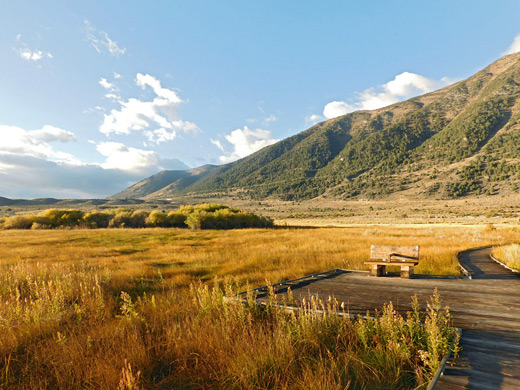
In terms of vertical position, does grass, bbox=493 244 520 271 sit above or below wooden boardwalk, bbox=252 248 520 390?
below

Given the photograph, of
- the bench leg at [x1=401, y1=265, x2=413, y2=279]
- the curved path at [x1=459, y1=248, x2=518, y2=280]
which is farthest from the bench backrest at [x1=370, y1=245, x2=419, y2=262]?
the curved path at [x1=459, y1=248, x2=518, y2=280]

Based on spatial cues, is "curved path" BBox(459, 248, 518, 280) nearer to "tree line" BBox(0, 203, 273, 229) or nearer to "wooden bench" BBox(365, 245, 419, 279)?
"wooden bench" BBox(365, 245, 419, 279)

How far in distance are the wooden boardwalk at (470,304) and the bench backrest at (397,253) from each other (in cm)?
64

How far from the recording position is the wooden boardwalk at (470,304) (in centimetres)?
250

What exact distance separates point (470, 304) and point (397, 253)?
2.65m

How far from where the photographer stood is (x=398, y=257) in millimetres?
7344

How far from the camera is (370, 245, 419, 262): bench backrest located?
7.15 metres

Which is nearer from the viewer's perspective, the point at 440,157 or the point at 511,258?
the point at 511,258

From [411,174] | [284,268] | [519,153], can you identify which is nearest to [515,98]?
[519,153]

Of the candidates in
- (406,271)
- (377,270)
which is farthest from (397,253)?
(377,270)

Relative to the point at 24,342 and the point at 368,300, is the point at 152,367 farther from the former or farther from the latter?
the point at 368,300

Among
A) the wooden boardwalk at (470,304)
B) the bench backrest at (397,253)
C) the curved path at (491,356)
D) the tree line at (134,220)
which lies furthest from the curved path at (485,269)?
the tree line at (134,220)

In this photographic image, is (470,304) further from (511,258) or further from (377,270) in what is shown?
(511,258)

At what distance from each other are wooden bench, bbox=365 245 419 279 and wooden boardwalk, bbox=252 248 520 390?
0.33 meters
